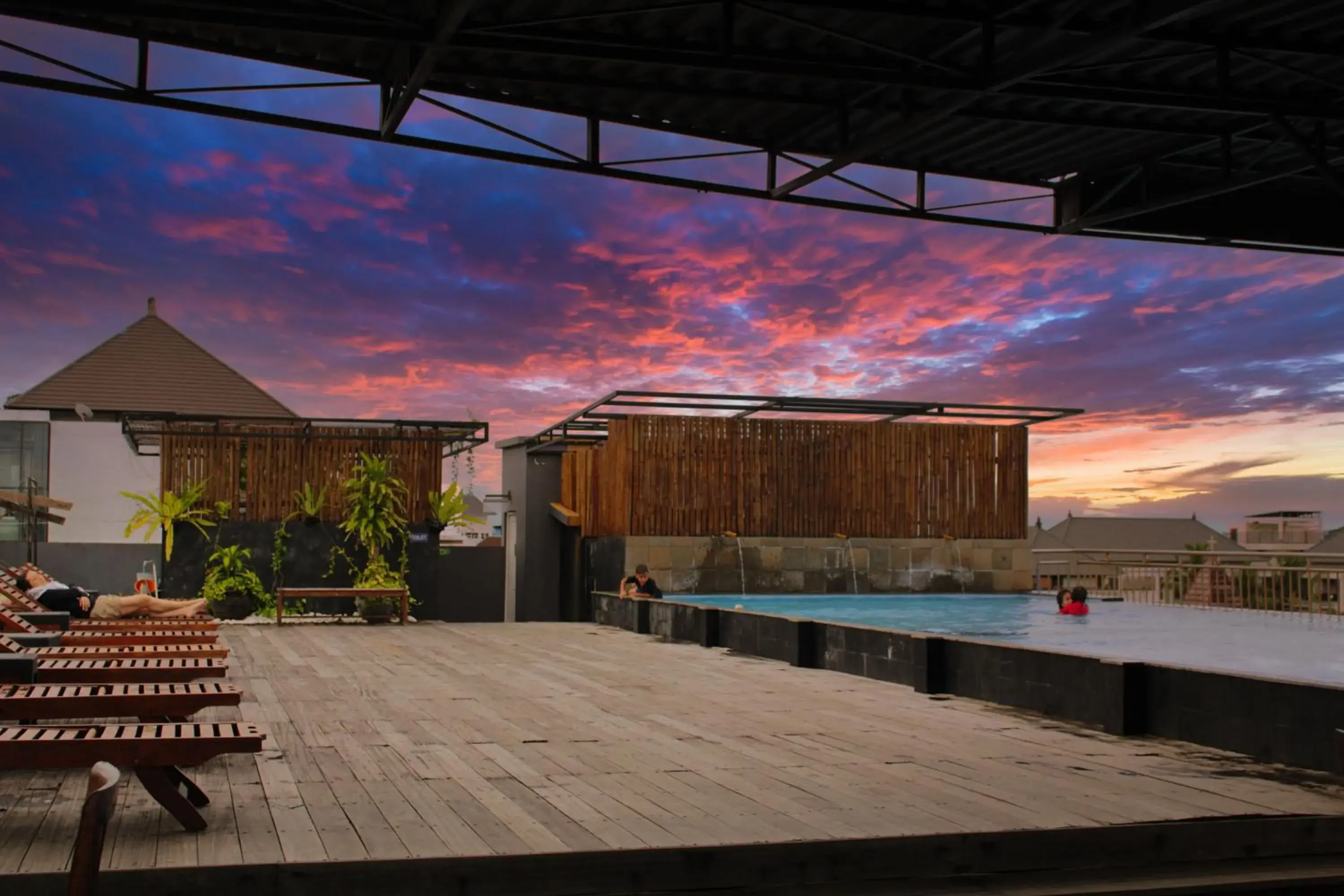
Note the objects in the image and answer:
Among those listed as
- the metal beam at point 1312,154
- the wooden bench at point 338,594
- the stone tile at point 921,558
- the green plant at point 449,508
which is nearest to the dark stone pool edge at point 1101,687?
the metal beam at point 1312,154

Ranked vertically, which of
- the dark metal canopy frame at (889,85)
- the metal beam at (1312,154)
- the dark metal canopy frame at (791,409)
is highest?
the dark metal canopy frame at (889,85)

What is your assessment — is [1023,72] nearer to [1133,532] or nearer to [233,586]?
[233,586]

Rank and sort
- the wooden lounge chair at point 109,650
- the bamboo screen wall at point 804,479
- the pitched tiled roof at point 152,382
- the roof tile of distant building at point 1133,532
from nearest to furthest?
1. the wooden lounge chair at point 109,650
2. the bamboo screen wall at point 804,479
3. the pitched tiled roof at point 152,382
4. the roof tile of distant building at point 1133,532

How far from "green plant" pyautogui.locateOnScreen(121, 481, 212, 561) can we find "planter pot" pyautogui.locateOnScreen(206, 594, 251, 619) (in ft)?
4.02

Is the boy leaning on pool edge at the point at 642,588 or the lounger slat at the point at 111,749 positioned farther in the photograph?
the boy leaning on pool edge at the point at 642,588

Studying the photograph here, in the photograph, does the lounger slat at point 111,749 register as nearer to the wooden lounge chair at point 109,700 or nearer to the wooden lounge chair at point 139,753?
the wooden lounge chair at point 139,753

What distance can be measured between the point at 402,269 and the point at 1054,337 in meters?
14.2

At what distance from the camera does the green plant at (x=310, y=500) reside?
1775 cm

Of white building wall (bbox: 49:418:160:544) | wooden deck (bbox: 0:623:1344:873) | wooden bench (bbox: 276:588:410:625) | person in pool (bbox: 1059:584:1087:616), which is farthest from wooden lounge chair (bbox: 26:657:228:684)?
white building wall (bbox: 49:418:160:544)

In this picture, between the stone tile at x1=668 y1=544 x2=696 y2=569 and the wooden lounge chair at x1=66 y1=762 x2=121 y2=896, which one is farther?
the stone tile at x1=668 y1=544 x2=696 y2=569

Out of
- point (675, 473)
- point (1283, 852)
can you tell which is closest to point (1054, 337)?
point (675, 473)

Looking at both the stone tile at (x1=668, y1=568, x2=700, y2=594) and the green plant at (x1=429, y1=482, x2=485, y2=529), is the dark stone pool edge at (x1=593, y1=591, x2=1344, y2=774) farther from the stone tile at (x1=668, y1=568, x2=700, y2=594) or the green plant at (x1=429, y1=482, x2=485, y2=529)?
the green plant at (x1=429, y1=482, x2=485, y2=529)

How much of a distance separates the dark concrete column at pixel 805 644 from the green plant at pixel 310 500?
372 inches

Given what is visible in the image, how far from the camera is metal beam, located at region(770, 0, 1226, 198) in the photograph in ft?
20.4
